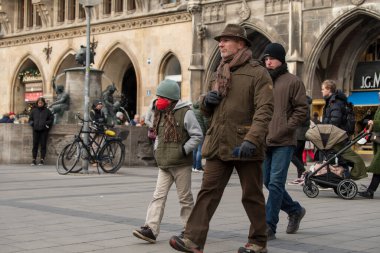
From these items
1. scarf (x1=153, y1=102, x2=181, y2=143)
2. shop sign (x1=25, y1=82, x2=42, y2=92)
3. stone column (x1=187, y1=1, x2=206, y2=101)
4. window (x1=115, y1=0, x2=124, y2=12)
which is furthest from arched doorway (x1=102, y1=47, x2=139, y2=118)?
scarf (x1=153, y1=102, x2=181, y2=143)

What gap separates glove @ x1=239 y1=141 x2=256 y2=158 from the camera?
6.10 m

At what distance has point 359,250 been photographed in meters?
6.82

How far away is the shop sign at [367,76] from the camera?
93.5 feet

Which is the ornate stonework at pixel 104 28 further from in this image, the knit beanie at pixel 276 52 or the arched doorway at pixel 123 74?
the knit beanie at pixel 276 52

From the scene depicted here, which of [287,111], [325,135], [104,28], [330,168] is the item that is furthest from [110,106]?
[104,28]

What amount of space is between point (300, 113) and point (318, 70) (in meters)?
22.2

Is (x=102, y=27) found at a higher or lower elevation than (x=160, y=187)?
higher

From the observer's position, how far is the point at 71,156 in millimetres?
16031

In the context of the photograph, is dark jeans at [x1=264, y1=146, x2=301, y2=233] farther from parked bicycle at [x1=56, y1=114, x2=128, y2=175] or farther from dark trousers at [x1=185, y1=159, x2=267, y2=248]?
parked bicycle at [x1=56, y1=114, x2=128, y2=175]

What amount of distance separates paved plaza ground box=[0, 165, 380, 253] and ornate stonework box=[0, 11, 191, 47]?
20.9 m

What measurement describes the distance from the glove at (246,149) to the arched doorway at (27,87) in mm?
36633

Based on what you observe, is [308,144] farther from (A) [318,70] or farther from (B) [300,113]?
(B) [300,113]

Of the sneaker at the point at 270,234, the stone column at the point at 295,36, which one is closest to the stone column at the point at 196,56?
the stone column at the point at 295,36

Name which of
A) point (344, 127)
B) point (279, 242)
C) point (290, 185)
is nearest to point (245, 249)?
point (279, 242)
